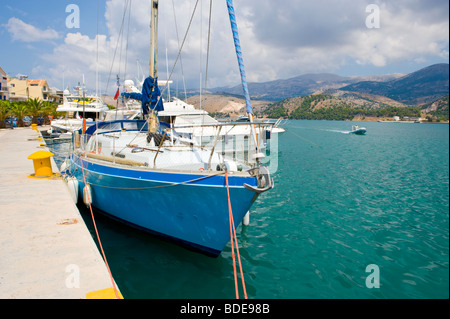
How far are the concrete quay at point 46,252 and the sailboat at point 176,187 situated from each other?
3.59 ft

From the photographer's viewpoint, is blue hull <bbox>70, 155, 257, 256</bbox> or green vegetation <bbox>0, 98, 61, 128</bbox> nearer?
blue hull <bbox>70, 155, 257, 256</bbox>

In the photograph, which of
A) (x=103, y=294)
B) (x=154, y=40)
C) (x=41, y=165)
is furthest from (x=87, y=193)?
(x=154, y=40)

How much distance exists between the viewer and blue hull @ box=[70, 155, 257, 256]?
201 inches

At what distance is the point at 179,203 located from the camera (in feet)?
18.3

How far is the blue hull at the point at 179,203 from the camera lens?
16.8 feet

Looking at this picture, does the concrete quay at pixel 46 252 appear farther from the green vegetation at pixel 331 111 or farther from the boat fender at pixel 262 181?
the green vegetation at pixel 331 111

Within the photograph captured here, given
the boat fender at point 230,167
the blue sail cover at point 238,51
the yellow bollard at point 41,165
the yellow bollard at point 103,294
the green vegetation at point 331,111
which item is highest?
the green vegetation at point 331,111

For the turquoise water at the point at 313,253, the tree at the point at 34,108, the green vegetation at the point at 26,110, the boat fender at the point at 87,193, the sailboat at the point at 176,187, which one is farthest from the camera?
the tree at the point at 34,108

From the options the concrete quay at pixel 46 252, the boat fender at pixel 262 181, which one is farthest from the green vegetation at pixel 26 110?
the boat fender at pixel 262 181

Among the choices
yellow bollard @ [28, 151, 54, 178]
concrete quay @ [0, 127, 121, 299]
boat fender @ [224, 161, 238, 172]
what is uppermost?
boat fender @ [224, 161, 238, 172]

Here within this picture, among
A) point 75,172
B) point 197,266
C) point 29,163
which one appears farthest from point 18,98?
point 197,266

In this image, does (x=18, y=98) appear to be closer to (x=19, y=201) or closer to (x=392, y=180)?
(x=19, y=201)

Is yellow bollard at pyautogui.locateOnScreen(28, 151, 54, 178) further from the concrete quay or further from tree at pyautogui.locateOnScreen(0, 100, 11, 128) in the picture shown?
tree at pyautogui.locateOnScreen(0, 100, 11, 128)
